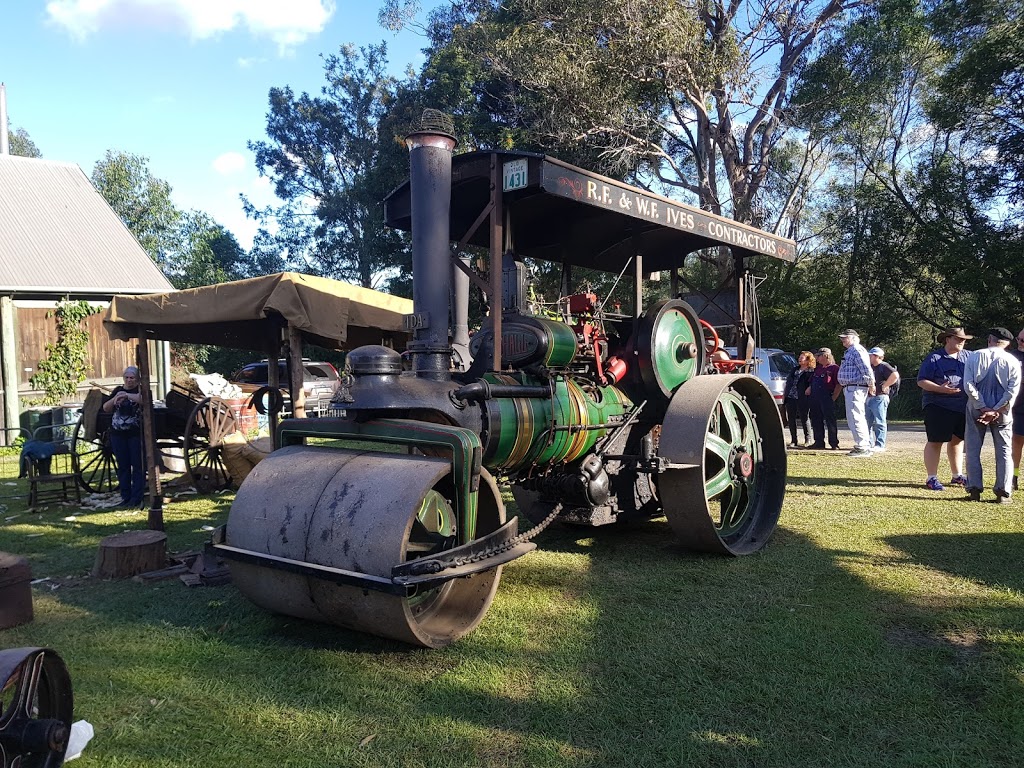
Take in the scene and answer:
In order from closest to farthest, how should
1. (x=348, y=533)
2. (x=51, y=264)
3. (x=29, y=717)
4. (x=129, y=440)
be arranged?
(x=29, y=717), (x=348, y=533), (x=129, y=440), (x=51, y=264)

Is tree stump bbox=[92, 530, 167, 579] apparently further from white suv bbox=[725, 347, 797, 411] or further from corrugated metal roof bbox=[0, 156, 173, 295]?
white suv bbox=[725, 347, 797, 411]

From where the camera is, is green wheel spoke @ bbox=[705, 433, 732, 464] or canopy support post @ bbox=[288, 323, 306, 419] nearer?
green wheel spoke @ bbox=[705, 433, 732, 464]

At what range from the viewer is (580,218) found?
205 inches

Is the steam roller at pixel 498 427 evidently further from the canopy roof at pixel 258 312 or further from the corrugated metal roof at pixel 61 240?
the corrugated metal roof at pixel 61 240

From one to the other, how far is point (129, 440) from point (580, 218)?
4796 mm

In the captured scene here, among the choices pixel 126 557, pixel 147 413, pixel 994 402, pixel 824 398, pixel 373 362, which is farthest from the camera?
pixel 824 398

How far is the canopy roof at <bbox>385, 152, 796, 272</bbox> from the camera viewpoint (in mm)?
4078

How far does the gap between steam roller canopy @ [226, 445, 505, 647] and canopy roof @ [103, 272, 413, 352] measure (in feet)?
7.86

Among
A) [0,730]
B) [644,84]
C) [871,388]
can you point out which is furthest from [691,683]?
[644,84]

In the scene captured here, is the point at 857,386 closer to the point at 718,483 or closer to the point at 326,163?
the point at 718,483

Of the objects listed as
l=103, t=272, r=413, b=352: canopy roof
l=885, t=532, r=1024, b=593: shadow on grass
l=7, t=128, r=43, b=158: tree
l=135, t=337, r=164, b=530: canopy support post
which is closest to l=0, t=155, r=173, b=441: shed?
l=103, t=272, r=413, b=352: canopy roof

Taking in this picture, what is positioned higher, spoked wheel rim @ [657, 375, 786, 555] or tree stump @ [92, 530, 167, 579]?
spoked wheel rim @ [657, 375, 786, 555]

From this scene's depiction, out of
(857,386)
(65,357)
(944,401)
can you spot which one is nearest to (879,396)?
(857,386)

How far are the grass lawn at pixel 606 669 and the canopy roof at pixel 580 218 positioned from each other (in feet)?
7.17
